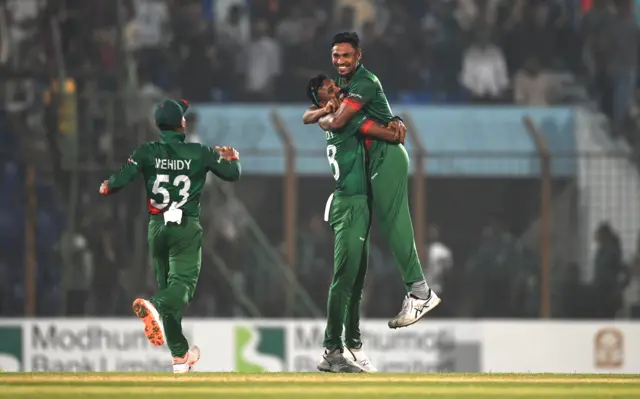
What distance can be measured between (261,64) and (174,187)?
30.6 ft

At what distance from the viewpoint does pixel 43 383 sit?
26.1 feet

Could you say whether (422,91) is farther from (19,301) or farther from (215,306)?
(19,301)

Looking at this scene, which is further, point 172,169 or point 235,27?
point 235,27

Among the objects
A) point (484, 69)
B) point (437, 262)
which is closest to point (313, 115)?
point (437, 262)

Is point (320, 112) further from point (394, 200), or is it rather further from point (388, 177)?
point (394, 200)

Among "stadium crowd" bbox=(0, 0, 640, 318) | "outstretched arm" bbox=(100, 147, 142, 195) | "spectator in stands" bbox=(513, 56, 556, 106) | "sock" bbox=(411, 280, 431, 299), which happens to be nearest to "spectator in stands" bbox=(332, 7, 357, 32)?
"stadium crowd" bbox=(0, 0, 640, 318)

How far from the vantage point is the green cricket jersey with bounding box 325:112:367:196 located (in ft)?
28.5

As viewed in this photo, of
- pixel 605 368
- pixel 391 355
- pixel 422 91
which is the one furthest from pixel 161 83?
pixel 605 368

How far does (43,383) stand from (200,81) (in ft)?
33.2

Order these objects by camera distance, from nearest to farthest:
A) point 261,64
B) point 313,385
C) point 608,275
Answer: point 313,385 < point 608,275 < point 261,64

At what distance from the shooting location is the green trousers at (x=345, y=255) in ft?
28.3

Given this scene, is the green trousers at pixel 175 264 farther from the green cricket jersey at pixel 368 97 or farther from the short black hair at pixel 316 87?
the green cricket jersey at pixel 368 97

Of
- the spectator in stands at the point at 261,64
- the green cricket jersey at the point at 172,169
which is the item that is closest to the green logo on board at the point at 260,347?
the spectator in stands at the point at 261,64

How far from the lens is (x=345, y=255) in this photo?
8.63 metres
